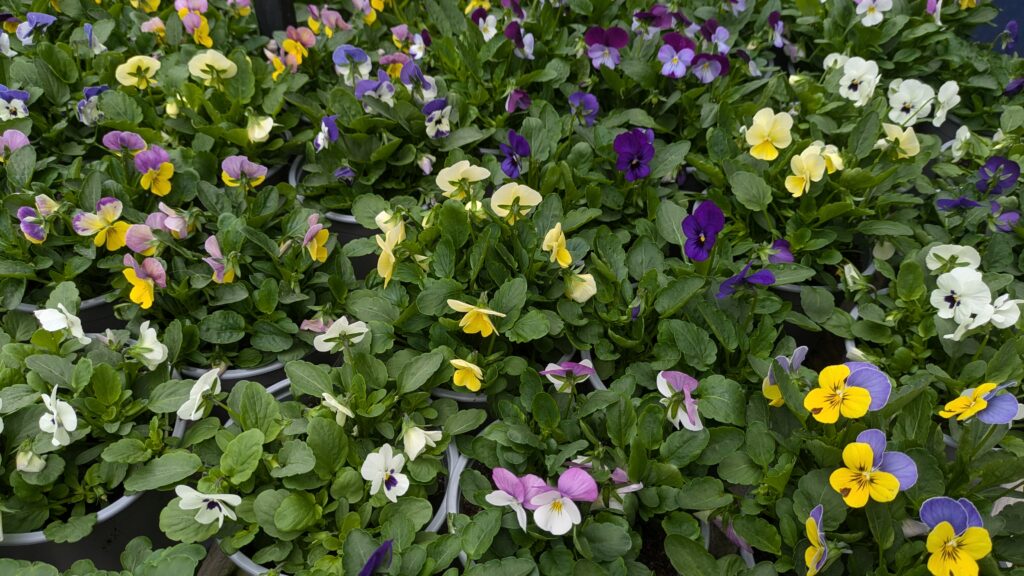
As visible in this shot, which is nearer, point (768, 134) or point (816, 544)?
point (816, 544)

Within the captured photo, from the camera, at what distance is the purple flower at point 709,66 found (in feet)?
6.38

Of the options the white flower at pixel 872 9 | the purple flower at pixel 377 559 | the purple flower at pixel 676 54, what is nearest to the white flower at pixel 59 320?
the purple flower at pixel 377 559

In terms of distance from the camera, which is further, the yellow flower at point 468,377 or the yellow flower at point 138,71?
the yellow flower at point 138,71

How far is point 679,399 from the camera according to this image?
1.21 metres

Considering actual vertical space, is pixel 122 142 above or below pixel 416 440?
above

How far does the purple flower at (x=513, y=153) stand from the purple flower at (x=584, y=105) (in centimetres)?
28

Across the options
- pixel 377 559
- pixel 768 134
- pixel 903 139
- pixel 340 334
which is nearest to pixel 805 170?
pixel 768 134

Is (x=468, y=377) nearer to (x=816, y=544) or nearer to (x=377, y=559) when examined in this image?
(x=377, y=559)

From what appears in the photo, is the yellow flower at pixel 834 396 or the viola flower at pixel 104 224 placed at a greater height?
the viola flower at pixel 104 224

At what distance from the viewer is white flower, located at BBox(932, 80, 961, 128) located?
1872mm

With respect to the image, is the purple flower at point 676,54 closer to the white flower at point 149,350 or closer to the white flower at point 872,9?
the white flower at point 872,9

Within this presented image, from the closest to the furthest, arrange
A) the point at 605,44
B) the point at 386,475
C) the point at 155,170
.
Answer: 1. the point at 386,475
2. the point at 155,170
3. the point at 605,44

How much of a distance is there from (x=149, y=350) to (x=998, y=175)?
6.11 ft

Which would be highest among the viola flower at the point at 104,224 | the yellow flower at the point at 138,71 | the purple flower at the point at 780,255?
the yellow flower at the point at 138,71
